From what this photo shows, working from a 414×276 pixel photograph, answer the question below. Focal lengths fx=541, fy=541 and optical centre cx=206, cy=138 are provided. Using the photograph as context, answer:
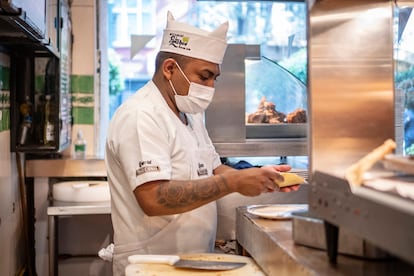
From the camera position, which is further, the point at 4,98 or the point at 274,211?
the point at 4,98

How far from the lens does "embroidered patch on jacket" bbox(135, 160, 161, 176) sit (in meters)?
1.57

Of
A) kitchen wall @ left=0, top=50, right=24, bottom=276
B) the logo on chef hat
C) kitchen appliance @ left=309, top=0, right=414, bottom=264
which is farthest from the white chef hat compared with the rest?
kitchen wall @ left=0, top=50, right=24, bottom=276

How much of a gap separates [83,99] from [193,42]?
62.3 inches

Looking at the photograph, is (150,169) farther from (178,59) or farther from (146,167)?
(178,59)

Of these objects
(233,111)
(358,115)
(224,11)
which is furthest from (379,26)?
(224,11)

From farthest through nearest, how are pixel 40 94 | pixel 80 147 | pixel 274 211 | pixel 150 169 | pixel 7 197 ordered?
1. pixel 80 147
2. pixel 40 94
3. pixel 7 197
4. pixel 274 211
5. pixel 150 169

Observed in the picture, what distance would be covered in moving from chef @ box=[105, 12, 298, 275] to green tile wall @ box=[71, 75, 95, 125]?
1418 mm

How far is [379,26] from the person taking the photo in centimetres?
154

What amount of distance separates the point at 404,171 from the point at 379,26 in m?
0.65

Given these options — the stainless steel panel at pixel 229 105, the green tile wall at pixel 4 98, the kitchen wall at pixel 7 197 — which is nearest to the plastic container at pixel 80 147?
the kitchen wall at pixel 7 197

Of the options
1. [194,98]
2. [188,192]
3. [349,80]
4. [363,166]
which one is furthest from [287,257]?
[194,98]

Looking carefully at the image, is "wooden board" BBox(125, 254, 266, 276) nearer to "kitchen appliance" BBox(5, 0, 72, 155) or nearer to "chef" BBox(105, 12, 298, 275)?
"chef" BBox(105, 12, 298, 275)

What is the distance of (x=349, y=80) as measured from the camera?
1.51 metres

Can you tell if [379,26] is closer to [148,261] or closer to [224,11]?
[148,261]
